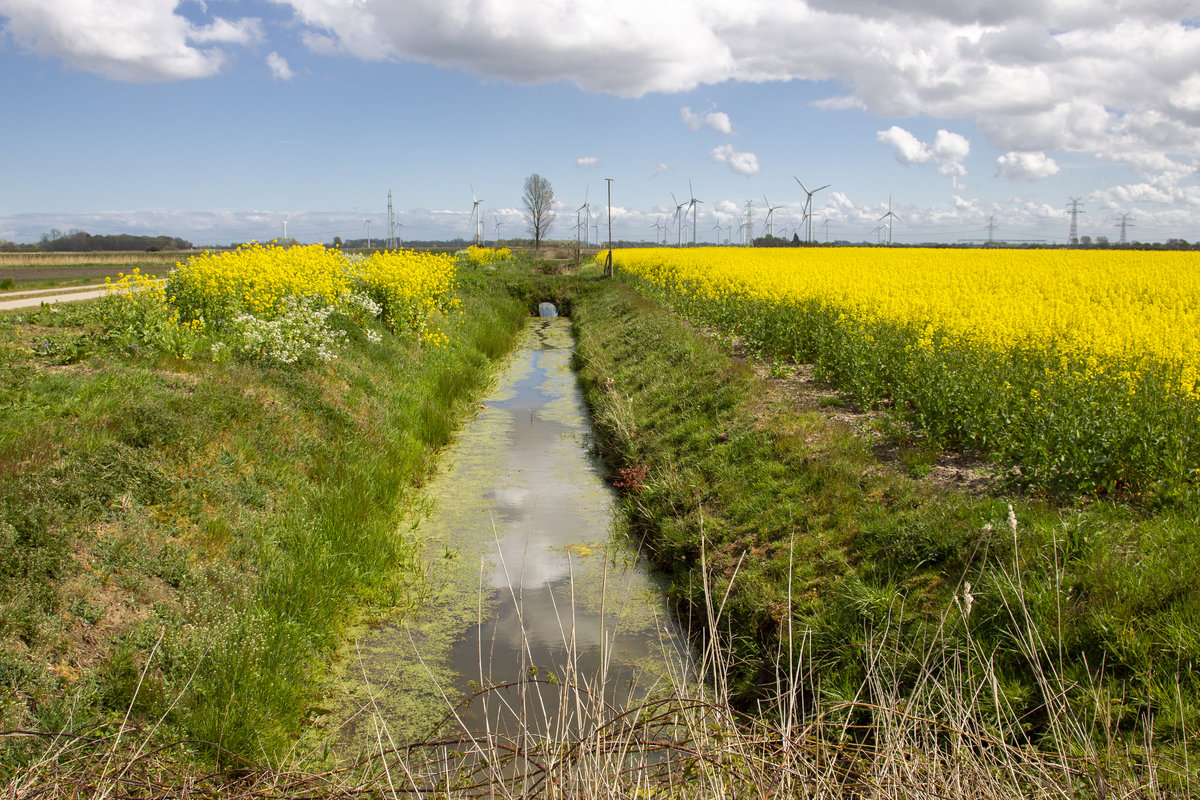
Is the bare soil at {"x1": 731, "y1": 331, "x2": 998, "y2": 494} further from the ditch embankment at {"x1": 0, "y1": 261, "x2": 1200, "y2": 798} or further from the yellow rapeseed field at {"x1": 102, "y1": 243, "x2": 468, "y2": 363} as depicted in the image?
the yellow rapeseed field at {"x1": 102, "y1": 243, "x2": 468, "y2": 363}

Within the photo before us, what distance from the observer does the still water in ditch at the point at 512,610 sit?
4.83 metres

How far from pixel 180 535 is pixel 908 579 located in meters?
5.39

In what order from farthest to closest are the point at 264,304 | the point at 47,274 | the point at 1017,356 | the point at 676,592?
1. the point at 47,274
2. the point at 264,304
3. the point at 1017,356
4. the point at 676,592

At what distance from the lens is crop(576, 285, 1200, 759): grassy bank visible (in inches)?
145

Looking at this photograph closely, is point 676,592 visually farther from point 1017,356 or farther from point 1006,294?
point 1006,294

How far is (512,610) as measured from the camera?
643cm

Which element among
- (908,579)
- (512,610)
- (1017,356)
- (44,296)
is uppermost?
(44,296)

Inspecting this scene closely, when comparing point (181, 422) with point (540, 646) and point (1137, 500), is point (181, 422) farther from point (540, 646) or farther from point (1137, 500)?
point (1137, 500)

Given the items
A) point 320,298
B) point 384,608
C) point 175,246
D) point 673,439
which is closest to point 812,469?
point 673,439

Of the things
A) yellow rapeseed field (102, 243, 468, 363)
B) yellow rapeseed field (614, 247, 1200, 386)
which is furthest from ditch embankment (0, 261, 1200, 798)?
yellow rapeseed field (614, 247, 1200, 386)

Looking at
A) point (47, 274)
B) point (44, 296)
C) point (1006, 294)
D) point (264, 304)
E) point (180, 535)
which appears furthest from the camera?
point (47, 274)

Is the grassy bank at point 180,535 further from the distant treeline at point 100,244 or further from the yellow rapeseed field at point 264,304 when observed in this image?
the distant treeline at point 100,244

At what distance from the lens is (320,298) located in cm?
1268

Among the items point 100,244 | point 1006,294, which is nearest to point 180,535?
point 1006,294
